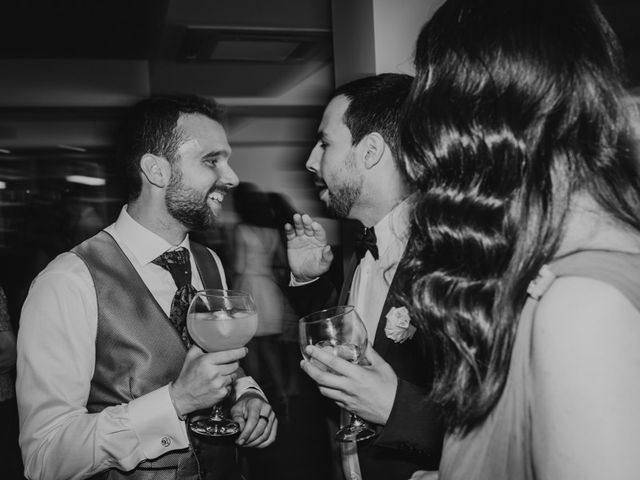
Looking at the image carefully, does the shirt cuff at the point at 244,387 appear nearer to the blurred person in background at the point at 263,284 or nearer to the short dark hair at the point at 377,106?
the short dark hair at the point at 377,106

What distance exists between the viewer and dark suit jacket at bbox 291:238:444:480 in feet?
4.17

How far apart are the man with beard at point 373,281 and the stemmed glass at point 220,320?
0.33 m

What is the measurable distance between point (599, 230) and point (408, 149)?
1.12ft

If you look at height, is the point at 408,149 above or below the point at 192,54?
below

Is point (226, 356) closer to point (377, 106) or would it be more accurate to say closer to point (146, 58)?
point (377, 106)

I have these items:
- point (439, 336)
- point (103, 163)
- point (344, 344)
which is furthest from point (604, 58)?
point (103, 163)

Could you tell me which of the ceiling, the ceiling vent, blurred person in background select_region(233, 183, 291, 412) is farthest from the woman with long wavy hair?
the ceiling vent

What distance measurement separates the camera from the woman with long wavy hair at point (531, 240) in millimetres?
639

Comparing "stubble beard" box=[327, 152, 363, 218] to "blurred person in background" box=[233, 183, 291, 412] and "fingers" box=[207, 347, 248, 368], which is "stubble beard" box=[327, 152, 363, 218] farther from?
"blurred person in background" box=[233, 183, 291, 412]

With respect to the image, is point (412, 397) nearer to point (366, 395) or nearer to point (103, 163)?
point (366, 395)

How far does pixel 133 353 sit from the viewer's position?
1637 millimetres

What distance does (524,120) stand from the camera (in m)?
0.77

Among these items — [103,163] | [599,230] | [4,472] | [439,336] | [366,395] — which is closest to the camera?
[599,230]

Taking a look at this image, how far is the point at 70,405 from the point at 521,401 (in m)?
1.32
